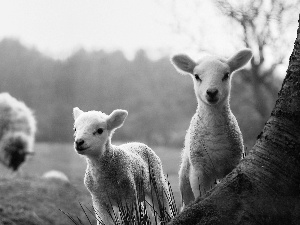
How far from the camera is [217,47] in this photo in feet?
13.2

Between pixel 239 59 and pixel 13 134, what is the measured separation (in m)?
4.53

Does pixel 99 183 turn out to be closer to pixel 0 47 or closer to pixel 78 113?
pixel 78 113

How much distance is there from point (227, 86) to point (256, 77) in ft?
11.0

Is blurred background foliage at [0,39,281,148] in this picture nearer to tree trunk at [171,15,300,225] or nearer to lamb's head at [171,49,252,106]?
lamb's head at [171,49,252,106]

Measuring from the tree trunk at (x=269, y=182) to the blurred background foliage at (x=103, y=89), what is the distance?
16.7ft

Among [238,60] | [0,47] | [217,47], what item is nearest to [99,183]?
[238,60]

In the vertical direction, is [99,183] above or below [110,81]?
below

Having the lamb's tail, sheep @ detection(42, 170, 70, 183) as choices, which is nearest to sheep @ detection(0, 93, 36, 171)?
the lamb's tail

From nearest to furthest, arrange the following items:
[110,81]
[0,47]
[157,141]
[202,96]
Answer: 1. [202,96]
2. [157,141]
3. [110,81]
4. [0,47]

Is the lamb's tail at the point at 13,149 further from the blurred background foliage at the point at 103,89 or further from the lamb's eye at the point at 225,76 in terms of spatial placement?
the lamb's eye at the point at 225,76

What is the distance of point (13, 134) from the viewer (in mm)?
5734

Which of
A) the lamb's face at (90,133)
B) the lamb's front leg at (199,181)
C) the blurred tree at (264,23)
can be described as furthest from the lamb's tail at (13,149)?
the lamb's front leg at (199,181)

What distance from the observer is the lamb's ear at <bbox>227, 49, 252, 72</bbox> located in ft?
5.64

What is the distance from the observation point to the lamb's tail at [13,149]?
→ 18.7 feet
